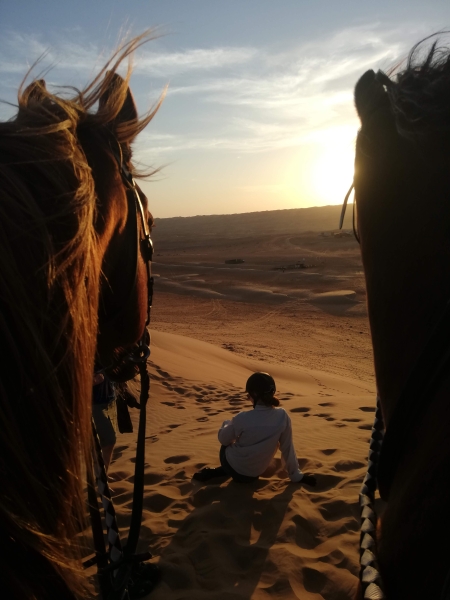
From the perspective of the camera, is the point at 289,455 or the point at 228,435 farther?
the point at 289,455

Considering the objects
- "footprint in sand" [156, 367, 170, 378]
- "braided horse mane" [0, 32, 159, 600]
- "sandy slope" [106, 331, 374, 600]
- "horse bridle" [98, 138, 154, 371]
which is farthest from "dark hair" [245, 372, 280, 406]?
"footprint in sand" [156, 367, 170, 378]

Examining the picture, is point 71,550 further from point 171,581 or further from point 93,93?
point 171,581

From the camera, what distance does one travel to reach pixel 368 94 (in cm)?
138

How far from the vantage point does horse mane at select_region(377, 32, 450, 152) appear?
1.19 m

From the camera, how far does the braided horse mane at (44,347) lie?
0.83 metres

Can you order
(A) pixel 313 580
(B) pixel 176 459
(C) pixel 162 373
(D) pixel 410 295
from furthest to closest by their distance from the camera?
(C) pixel 162 373
(B) pixel 176 459
(A) pixel 313 580
(D) pixel 410 295

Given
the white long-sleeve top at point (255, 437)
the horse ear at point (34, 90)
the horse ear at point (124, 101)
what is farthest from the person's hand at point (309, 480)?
the horse ear at point (34, 90)

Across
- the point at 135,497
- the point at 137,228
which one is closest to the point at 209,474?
the point at 135,497

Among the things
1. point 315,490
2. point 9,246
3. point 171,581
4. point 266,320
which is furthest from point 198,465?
point 266,320

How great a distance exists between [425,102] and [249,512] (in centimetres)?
366

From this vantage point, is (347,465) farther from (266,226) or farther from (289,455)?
(266,226)

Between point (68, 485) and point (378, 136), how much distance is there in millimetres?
1289

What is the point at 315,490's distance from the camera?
14.4 feet

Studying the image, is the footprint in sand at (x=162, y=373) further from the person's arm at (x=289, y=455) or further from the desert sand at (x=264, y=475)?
the person's arm at (x=289, y=455)
